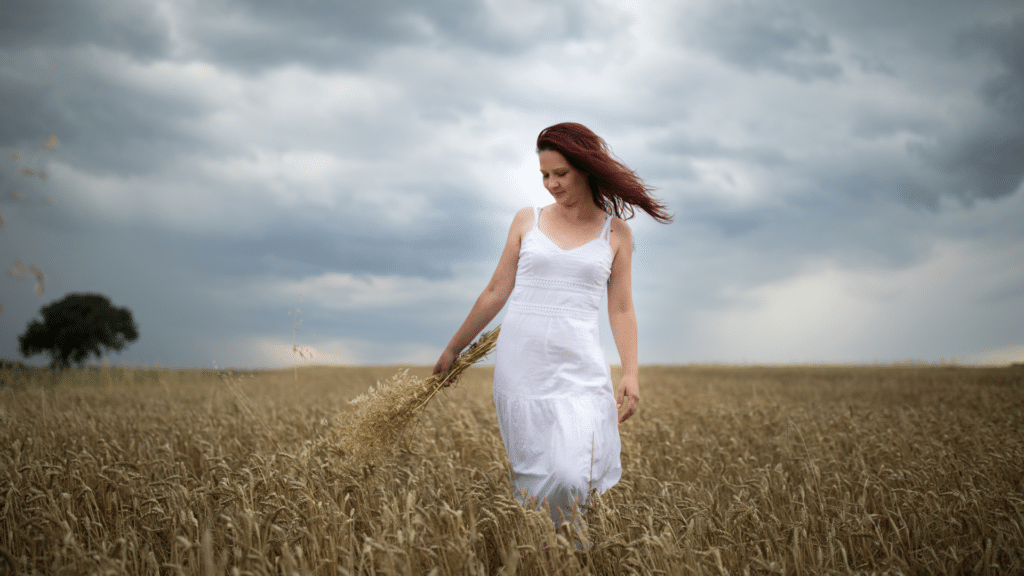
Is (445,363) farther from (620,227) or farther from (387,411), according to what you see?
(620,227)

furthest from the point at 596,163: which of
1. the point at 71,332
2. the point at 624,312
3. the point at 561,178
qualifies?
the point at 71,332

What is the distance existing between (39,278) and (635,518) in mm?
8174

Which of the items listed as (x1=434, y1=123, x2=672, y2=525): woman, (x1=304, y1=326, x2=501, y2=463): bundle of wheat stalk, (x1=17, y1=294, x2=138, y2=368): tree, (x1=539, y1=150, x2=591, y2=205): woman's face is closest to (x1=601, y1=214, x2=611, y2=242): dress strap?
(x1=434, y1=123, x2=672, y2=525): woman

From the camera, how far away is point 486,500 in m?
3.59

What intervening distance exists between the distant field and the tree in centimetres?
3559

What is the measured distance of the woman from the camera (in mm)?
3080

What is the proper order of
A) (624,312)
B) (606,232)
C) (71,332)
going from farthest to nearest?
(71,332), (624,312), (606,232)

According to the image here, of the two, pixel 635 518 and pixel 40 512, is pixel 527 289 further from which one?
pixel 40 512

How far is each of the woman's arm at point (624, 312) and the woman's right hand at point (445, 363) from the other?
103cm

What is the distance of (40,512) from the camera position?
3.41 m

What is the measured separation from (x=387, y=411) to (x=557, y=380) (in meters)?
1.55

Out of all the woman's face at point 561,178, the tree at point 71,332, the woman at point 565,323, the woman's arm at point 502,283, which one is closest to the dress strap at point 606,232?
the woman at point 565,323

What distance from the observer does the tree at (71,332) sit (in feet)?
125

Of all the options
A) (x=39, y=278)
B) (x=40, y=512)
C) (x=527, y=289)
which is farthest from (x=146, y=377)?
(x=527, y=289)
